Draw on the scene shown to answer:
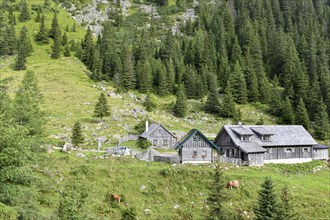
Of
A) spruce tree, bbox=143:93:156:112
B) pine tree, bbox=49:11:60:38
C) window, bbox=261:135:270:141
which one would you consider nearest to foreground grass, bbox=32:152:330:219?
window, bbox=261:135:270:141

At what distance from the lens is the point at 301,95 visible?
278 ft

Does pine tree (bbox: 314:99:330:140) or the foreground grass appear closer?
the foreground grass

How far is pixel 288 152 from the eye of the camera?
53281 mm

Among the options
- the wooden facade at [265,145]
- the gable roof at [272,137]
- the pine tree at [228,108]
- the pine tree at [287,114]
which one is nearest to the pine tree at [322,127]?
the pine tree at [287,114]

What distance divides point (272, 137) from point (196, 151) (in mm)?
15086

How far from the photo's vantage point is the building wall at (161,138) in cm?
5867

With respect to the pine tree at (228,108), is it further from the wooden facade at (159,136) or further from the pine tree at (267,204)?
the pine tree at (267,204)

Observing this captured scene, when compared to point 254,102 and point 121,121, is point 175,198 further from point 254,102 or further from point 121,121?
point 254,102

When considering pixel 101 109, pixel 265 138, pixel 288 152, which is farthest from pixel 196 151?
pixel 101 109

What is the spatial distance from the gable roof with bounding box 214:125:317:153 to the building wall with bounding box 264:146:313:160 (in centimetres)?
93

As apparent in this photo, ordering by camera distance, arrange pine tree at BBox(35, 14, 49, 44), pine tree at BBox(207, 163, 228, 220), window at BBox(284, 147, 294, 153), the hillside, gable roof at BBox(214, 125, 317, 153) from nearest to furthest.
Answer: the hillside
pine tree at BBox(207, 163, 228, 220)
gable roof at BBox(214, 125, 317, 153)
window at BBox(284, 147, 294, 153)
pine tree at BBox(35, 14, 49, 44)

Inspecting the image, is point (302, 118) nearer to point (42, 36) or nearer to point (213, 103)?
point (213, 103)

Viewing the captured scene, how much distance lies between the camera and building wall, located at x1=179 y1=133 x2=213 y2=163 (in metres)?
46.9

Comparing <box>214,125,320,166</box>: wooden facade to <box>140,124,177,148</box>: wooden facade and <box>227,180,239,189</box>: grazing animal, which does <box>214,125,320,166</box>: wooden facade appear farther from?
<box>140,124,177,148</box>: wooden facade
